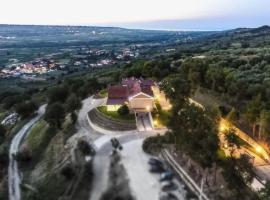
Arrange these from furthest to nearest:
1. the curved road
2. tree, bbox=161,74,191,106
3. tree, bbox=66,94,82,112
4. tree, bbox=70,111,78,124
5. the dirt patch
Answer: tree, bbox=66,94,82,112 → tree, bbox=70,111,78,124 → tree, bbox=161,74,191,106 → the curved road → the dirt patch

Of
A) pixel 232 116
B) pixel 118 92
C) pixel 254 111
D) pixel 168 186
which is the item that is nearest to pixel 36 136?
pixel 118 92

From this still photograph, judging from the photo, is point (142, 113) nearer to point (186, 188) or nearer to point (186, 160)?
point (186, 160)

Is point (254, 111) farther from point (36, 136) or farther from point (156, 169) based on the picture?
point (36, 136)

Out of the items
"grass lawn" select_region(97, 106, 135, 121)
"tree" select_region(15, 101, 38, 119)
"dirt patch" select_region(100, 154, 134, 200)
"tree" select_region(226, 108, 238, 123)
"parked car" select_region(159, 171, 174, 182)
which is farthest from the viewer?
"tree" select_region(15, 101, 38, 119)

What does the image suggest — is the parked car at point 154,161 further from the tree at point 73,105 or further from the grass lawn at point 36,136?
the grass lawn at point 36,136

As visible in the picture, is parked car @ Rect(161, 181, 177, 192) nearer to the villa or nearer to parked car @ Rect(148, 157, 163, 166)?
parked car @ Rect(148, 157, 163, 166)

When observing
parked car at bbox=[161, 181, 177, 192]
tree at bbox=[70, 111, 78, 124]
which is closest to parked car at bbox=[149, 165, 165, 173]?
parked car at bbox=[161, 181, 177, 192]

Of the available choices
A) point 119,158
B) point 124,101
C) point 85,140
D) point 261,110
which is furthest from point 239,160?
point 124,101
